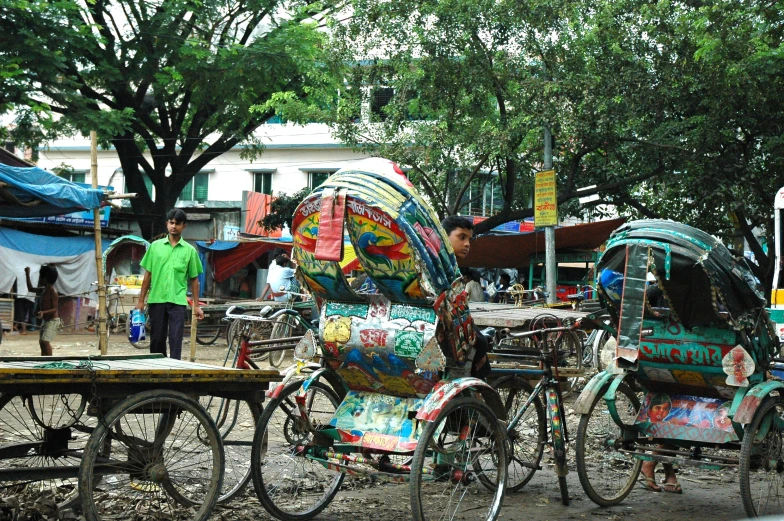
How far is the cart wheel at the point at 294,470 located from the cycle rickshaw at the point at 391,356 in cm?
1

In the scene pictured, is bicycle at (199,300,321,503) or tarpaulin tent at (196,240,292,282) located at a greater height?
tarpaulin tent at (196,240,292,282)

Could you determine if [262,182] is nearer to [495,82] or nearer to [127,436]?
[495,82]

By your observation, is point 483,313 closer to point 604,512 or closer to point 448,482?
point 604,512

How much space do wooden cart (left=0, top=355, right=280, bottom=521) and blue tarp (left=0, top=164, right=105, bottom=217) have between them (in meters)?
5.27

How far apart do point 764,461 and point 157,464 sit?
3449 mm

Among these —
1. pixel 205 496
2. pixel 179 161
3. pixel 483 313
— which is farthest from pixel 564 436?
pixel 179 161

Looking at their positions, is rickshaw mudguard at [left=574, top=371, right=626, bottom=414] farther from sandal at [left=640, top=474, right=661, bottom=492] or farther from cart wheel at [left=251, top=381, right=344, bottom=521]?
cart wheel at [left=251, top=381, right=344, bottom=521]

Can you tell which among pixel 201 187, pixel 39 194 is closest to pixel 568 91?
pixel 39 194

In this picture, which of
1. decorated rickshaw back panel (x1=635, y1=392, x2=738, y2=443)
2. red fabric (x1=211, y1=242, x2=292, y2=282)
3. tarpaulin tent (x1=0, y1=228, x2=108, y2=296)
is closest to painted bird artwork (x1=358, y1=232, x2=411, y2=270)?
decorated rickshaw back panel (x1=635, y1=392, x2=738, y2=443)

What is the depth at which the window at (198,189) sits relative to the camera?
36.0 meters

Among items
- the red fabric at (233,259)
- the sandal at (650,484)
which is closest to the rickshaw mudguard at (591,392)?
the sandal at (650,484)

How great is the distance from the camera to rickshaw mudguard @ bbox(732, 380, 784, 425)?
5.00m

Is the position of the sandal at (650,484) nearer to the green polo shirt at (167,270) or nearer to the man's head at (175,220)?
the green polo shirt at (167,270)

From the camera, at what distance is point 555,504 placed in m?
5.69
